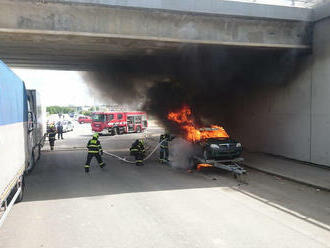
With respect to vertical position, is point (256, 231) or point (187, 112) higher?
point (187, 112)

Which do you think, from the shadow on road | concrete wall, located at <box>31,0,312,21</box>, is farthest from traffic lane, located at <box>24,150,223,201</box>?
concrete wall, located at <box>31,0,312,21</box>

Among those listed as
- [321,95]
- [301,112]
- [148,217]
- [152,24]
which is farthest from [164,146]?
[148,217]

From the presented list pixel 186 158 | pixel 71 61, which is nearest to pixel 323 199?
pixel 186 158

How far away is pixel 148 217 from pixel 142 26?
688 cm

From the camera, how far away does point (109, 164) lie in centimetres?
1400

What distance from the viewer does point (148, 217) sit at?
6.65 meters

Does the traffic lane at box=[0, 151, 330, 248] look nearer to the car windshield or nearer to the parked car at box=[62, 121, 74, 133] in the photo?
the car windshield

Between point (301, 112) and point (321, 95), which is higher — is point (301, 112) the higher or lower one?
the lower one

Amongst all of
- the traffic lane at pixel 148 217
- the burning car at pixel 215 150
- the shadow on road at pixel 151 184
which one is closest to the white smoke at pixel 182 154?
the burning car at pixel 215 150

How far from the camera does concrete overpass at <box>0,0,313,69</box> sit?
31.6 feet

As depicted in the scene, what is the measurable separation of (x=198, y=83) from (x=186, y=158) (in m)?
9.05

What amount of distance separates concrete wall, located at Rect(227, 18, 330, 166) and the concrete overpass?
938 mm

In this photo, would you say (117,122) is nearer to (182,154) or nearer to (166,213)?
(182,154)

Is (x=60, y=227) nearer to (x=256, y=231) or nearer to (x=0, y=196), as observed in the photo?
(x=0, y=196)
